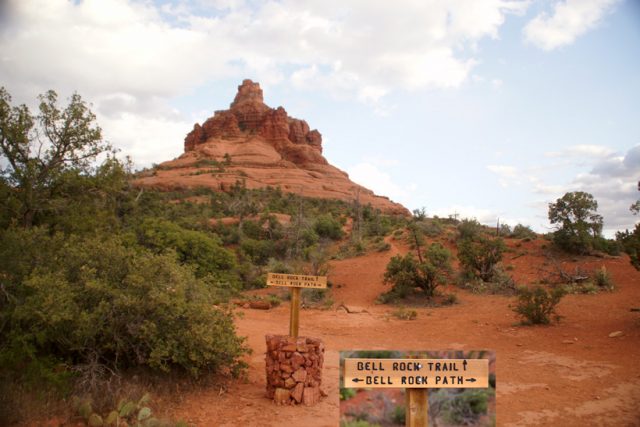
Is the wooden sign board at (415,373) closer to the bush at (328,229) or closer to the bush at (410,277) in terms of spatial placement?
the bush at (410,277)

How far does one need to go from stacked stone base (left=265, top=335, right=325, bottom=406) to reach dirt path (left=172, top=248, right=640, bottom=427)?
193 mm

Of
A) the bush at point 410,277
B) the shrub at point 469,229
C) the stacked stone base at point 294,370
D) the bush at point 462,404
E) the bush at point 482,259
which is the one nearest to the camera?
the bush at point 462,404

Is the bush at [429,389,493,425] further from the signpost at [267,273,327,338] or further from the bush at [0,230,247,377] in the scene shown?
the bush at [0,230,247,377]

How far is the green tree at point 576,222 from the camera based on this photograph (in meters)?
22.5

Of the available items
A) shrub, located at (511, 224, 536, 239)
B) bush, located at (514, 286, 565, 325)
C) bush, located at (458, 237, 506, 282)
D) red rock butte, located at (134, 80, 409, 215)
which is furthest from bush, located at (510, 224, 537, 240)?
red rock butte, located at (134, 80, 409, 215)

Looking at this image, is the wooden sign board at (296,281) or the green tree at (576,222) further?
the green tree at (576,222)

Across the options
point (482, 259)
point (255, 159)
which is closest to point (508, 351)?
point (482, 259)

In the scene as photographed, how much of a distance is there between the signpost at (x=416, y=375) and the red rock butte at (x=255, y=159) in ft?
183

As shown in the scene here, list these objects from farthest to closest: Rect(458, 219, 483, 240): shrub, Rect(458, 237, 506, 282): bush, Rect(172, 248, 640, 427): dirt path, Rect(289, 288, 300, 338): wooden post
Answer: Rect(458, 219, 483, 240): shrub → Rect(458, 237, 506, 282): bush → Rect(289, 288, 300, 338): wooden post → Rect(172, 248, 640, 427): dirt path

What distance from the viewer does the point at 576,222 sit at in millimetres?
23203

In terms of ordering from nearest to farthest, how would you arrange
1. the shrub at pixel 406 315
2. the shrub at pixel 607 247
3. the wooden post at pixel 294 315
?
the wooden post at pixel 294 315 → the shrub at pixel 406 315 → the shrub at pixel 607 247

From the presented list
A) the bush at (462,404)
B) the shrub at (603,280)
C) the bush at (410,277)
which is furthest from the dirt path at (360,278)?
the bush at (462,404)

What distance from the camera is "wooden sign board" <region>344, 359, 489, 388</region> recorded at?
3.02 m

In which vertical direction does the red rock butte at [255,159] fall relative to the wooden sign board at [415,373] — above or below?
above
